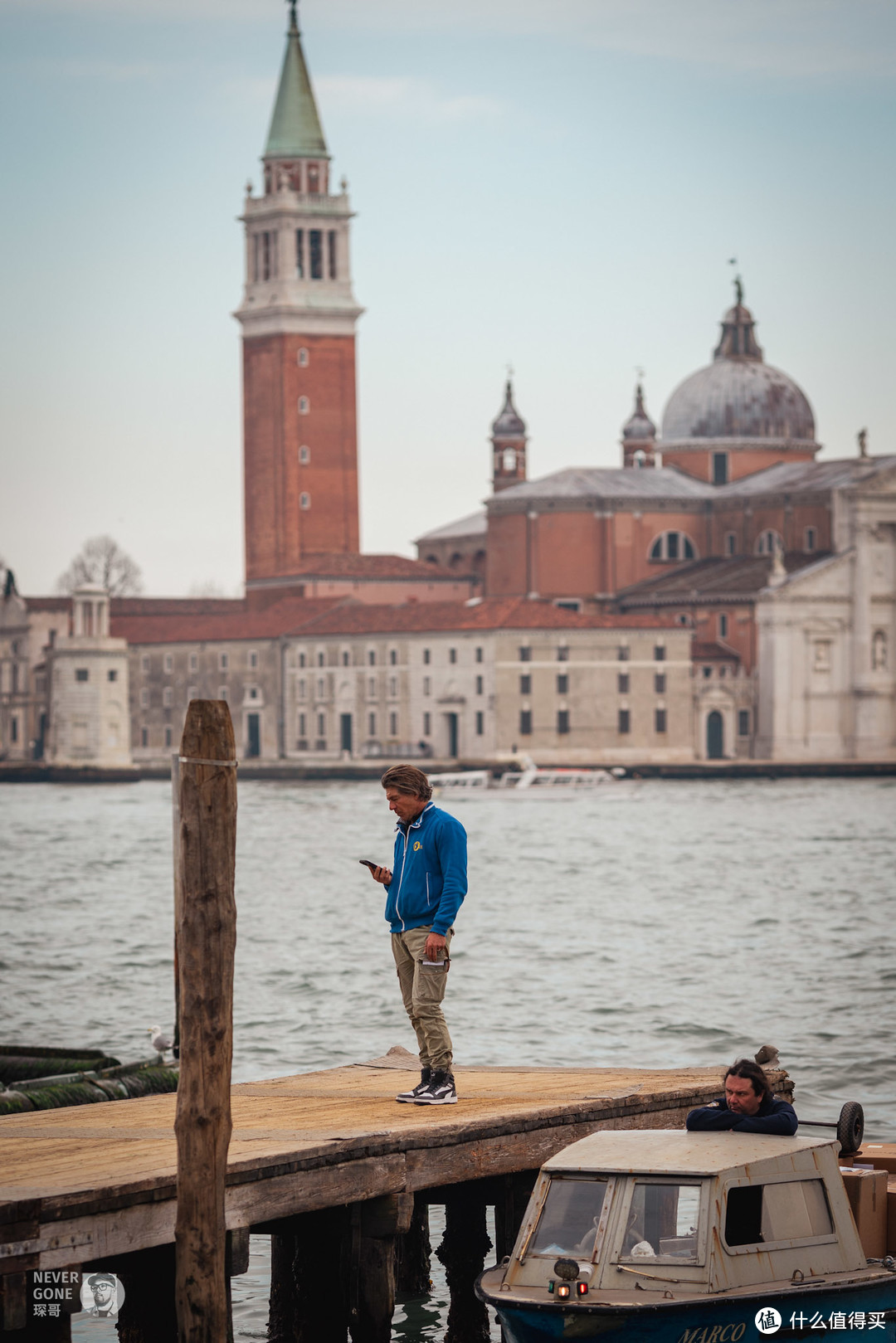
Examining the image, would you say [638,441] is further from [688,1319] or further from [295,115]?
[688,1319]

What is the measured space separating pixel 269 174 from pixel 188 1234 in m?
72.2

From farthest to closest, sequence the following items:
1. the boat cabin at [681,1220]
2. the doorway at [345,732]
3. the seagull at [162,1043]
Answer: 1. the doorway at [345,732]
2. the seagull at [162,1043]
3. the boat cabin at [681,1220]

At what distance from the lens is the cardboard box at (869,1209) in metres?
7.14

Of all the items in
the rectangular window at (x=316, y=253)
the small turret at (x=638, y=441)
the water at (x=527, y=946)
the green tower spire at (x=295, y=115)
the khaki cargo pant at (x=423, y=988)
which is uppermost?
the green tower spire at (x=295, y=115)

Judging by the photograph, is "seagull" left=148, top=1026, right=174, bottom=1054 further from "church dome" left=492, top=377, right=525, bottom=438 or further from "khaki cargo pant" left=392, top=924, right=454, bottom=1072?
"church dome" left=492, top=377, right=525, bottom=438

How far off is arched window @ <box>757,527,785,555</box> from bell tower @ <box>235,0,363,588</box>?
13562mm

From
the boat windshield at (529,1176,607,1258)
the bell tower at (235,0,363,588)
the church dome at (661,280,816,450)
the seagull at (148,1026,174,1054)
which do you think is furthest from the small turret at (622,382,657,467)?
the boat windshield at (529,1176,607,1258)

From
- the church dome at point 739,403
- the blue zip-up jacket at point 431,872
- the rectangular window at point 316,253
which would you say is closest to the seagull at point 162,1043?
the blue zip-up jacket at point 431,872

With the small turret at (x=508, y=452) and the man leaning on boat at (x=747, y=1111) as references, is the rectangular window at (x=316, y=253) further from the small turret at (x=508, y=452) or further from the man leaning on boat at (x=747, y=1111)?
the man leaning on boat at (x=747, y=1111)

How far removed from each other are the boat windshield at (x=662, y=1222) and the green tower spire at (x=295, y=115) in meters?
71.9

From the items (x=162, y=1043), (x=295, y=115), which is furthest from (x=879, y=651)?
(x=162, y=1043)

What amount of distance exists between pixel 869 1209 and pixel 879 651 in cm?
6427

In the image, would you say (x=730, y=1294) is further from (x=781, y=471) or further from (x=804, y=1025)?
(x=781, y=471)

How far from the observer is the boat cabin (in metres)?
6.26
